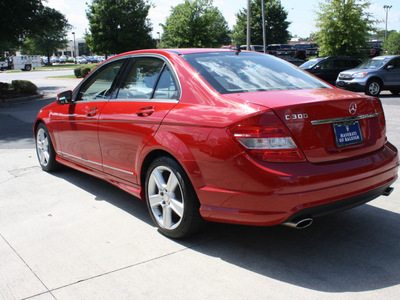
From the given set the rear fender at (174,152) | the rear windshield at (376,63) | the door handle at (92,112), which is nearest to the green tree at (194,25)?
the rear windshield at (376,63)

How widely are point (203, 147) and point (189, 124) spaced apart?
259 mm

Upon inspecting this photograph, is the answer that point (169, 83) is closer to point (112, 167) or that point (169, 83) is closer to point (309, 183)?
point (112, 167)

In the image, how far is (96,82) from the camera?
16.0ft

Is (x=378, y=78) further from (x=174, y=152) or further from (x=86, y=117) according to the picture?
A: (x=174, y=152)

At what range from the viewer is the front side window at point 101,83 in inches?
177

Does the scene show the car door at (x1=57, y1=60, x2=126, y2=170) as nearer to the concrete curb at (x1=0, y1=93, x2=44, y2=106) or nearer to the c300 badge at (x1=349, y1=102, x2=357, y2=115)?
the c300 badge at (x1=349, y1=102, x2=357, y2=115)

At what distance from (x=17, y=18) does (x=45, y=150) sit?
1351 centimetres

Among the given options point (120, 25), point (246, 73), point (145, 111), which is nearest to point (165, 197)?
point (145, 111)

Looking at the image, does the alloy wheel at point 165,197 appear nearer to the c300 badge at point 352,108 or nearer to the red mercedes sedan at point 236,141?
the red mercedes sedan at point 236,141

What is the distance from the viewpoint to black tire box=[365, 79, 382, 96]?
1747cm

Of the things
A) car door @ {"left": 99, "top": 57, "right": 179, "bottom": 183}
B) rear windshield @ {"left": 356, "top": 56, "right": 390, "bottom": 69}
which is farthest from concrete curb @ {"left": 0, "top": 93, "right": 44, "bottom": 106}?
→ rear windshield @ {"left": 356, "top": 56, "right": 390, "bottom": 69}

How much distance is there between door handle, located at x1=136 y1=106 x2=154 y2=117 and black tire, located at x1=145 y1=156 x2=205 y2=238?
1.42 ft

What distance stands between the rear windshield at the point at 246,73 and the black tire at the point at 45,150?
284cm

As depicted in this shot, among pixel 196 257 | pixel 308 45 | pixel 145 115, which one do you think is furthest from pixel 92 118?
pixel 308 45
